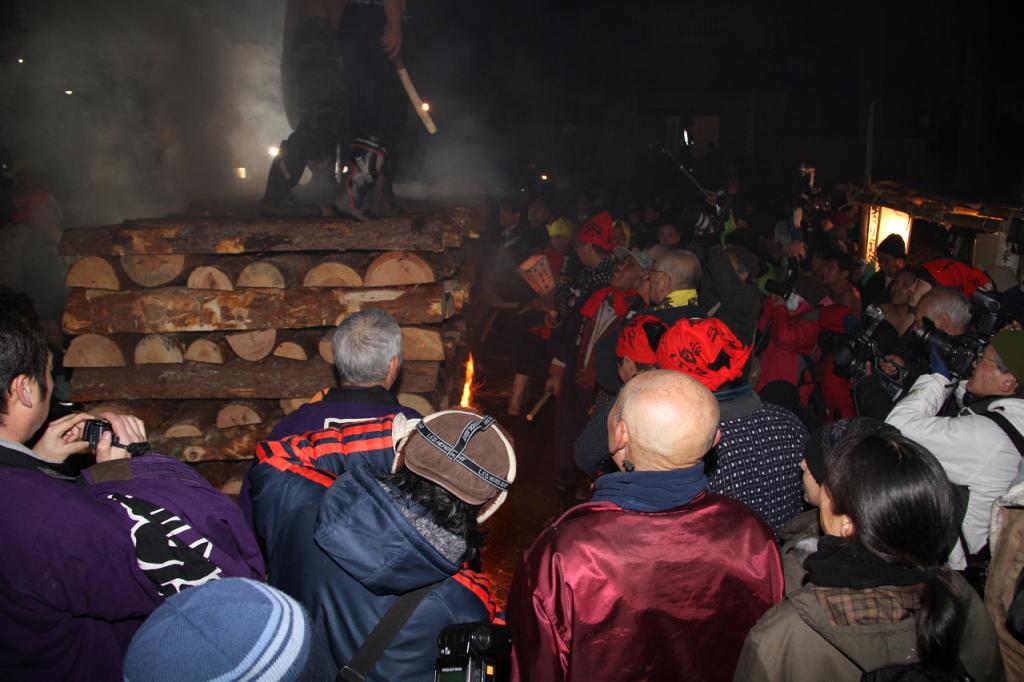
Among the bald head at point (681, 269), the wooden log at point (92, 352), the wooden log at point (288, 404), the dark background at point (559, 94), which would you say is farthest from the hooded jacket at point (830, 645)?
the dark background at point (559, 94)

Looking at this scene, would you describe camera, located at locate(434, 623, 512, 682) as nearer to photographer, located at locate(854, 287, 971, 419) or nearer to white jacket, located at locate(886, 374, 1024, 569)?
white jacket, located at locate(886, 374, 1024, 569)

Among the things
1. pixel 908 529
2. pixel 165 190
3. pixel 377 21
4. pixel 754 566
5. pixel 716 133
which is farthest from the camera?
pixel 716 133

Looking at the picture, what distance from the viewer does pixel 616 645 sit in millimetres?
→ 1904

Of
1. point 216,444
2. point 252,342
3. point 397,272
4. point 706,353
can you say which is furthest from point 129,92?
point 706,353

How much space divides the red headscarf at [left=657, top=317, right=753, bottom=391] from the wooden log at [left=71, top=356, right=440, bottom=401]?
266cm

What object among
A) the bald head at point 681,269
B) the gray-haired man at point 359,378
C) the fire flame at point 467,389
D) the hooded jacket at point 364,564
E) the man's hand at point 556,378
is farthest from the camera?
the fire flame at point 467,389

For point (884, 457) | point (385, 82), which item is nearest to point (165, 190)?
point (385, 82)

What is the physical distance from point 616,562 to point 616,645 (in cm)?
25

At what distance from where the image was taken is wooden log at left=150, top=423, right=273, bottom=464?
17.1 feet

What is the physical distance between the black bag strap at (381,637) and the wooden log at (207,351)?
3.84 m

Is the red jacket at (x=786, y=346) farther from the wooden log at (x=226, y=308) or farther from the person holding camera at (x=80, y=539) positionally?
the person holding camera at (x=80, y=539)

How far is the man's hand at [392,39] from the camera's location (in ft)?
19.8

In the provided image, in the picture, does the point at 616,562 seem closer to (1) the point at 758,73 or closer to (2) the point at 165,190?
(2) the point at 165,190

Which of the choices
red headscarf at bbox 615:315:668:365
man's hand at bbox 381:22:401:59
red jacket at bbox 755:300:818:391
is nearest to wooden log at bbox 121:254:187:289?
man's hand at bbox 381:22:401:59
